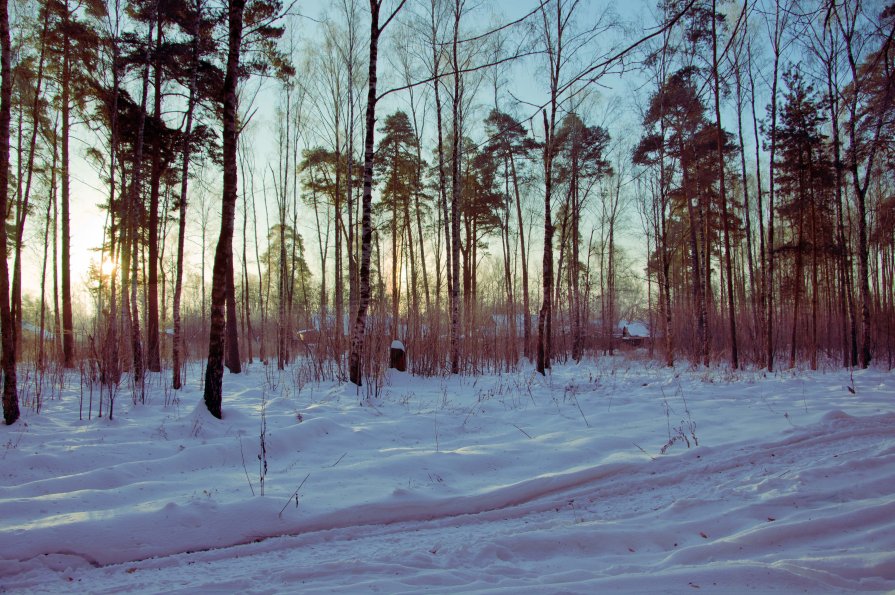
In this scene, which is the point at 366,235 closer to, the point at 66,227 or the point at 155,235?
the point at 155,235

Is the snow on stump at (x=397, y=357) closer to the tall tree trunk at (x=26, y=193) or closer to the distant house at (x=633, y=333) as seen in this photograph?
the tall tree trunk at (x=26, y=193)

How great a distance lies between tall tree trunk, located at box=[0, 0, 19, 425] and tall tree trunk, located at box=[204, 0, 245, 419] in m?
1.78

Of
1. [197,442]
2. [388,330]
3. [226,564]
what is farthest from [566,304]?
[226,564]

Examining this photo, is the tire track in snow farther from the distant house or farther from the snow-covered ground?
the distant house

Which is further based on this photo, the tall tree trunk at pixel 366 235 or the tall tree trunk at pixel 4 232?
the tall tree trunk at pixel 366 235

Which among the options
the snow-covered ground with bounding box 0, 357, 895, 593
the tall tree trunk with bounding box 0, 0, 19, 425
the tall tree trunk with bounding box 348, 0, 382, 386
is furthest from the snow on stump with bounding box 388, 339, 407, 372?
the tall tree trunk with bounding box 0, 0, 19, 425

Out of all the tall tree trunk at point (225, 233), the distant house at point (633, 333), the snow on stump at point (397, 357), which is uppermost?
the tall tree trunk at point (225, 233)

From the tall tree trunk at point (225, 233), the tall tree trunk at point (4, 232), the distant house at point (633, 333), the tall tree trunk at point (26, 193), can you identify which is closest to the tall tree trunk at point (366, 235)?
the tall tree trunk at point (225, 233)

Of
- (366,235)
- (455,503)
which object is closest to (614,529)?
(455,503)

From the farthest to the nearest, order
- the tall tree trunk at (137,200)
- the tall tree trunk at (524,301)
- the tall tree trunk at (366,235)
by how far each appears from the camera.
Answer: the tall tree trunk at (524,301) < the tall tree trunk at (137,200) < the tall tree trunk at (366,235)

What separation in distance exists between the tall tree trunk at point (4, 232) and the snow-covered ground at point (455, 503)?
40 centimetres

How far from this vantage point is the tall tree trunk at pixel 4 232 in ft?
14.0

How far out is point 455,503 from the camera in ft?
9.04

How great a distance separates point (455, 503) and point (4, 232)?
16.9 feet
